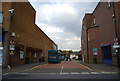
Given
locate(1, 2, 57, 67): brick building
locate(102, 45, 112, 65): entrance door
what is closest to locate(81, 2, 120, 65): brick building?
locate(102, 45, 112, 65): entrance door

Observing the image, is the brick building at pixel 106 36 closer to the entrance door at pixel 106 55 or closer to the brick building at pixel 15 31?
the entrance door at pixel 106 55

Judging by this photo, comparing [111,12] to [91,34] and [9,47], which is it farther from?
[9,47]

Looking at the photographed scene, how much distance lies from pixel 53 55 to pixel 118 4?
57.8ft

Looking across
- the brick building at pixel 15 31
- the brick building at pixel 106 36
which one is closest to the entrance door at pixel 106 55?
the brick building at pixel 106 36

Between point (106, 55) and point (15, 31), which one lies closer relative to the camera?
point (15, 31)

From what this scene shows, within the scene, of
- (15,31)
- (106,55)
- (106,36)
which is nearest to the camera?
(15,31)

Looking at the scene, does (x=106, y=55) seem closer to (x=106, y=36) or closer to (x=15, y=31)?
(x=106, y=36)

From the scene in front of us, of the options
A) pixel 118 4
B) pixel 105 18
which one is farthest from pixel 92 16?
pixel 118 4

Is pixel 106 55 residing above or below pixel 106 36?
below

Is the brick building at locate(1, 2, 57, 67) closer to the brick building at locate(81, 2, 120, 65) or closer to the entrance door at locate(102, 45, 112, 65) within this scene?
the brick building at locate(81, 2, 120, 65)

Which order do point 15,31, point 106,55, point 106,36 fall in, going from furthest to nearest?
point 106,55, point 106,36, point 15,31

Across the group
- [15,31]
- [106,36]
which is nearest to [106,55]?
[106,36]

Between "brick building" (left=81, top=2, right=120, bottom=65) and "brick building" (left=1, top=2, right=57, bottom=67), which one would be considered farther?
"brick building" (left=81, top=2, right=120, bottom=65)

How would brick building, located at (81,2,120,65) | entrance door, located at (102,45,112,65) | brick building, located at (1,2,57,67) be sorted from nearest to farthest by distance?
A: brick building, located at (1,2,57,67), brick building, located at (81,2,120,65), entrance door, located at (102,45,112,65)
